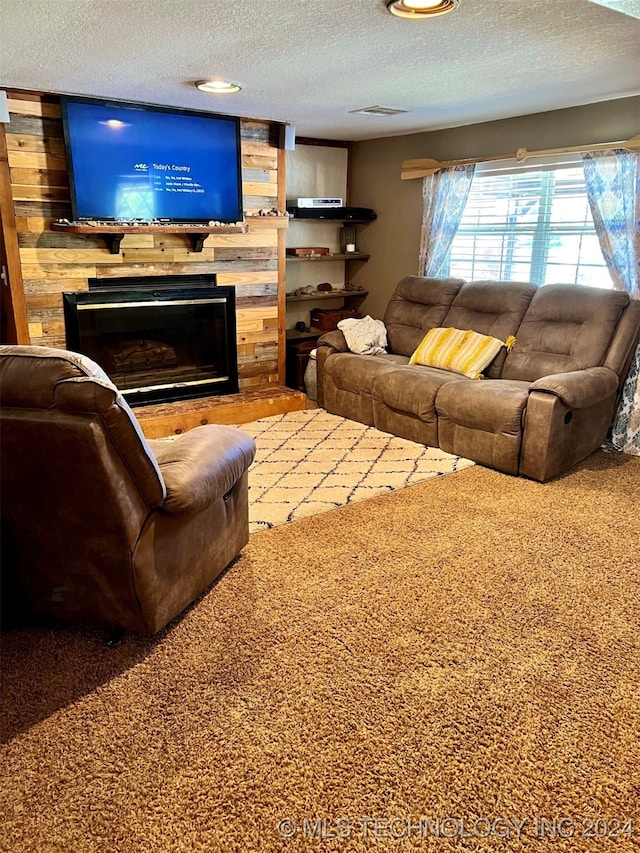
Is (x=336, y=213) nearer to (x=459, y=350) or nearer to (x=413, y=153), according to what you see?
(x=413, y=153)

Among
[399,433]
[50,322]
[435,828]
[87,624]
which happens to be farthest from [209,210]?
[435,828]

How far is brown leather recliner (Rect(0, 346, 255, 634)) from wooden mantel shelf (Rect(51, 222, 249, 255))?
7.30ft

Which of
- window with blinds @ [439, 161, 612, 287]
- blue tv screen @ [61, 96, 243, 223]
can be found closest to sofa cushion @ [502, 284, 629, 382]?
window with blinds @ [439, 161, 612, 287]

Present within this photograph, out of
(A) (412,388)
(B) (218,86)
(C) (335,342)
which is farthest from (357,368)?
(B) (218,86)

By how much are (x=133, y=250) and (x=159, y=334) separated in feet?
2.07

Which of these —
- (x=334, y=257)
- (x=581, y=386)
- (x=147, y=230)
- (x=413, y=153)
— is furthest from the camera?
(x=334, y=257)

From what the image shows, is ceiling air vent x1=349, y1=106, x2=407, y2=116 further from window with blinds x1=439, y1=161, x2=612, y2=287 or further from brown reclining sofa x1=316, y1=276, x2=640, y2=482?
brown reclining sofa x1=316, y1=276, x2=640, y2=482

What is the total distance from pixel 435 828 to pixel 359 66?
317 centimetres

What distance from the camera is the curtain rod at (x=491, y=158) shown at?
3.99 m

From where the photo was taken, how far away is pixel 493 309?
4.54 m

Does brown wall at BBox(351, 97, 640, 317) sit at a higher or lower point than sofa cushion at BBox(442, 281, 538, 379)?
higher

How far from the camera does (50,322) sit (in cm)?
419

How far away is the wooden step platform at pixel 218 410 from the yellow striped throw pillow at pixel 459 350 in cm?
107

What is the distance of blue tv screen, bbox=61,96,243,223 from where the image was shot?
3.99 metres
